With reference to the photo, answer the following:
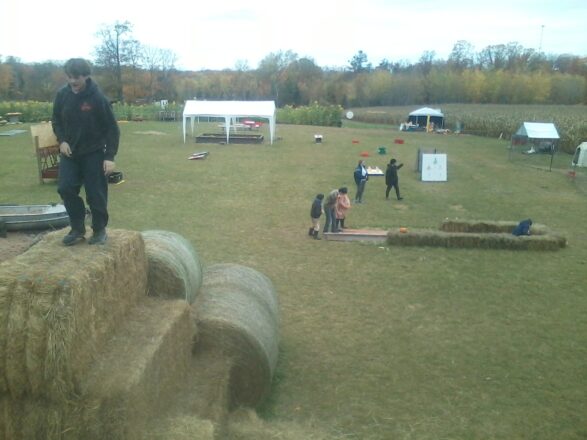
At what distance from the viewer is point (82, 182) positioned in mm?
5789

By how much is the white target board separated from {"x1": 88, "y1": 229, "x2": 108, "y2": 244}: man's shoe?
21.2 meters

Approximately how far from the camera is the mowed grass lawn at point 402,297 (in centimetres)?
709

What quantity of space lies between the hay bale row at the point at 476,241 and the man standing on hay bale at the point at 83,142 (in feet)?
33.7

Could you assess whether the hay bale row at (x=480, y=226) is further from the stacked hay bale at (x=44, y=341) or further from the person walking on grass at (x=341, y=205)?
the stacked hay bale at (x=44, y=341)

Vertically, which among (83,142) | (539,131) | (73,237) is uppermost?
(83,142)

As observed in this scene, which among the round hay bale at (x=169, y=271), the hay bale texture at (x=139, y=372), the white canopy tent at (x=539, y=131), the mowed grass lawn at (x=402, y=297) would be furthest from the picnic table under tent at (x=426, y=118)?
the hay bale texture at (x=139, y=372)

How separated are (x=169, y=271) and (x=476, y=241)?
34.7 ft

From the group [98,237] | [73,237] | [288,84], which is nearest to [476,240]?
[98,237]

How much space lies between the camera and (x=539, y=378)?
26.0 feet

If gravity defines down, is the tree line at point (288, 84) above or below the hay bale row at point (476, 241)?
above

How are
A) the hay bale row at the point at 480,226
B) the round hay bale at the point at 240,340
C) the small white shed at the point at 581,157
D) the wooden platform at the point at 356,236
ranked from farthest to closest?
the small white shed at the point at 581,157, the hay bale row at the point at 480,226, the wooden platform at the point at 356,236, the round hay bale at the point at 240,340

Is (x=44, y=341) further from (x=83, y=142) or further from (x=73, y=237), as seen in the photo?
(x=83, y=142)

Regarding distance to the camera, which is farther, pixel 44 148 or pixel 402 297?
pixel 44 148

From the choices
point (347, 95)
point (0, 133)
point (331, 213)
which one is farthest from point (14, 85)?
point (331, 213)
